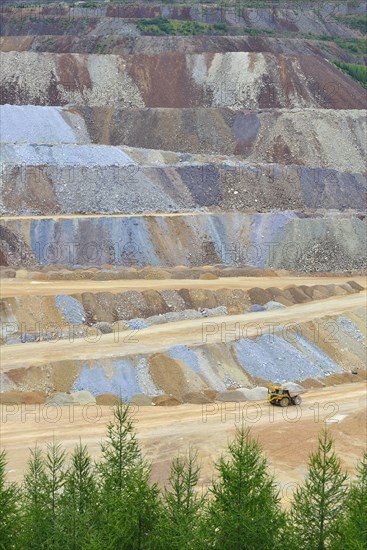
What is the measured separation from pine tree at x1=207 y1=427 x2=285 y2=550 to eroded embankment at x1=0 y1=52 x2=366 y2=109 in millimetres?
51863

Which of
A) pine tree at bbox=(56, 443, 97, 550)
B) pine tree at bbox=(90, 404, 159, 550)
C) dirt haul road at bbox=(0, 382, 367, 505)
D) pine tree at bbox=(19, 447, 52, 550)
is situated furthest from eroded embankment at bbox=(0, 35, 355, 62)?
pine tree at bbox=(19, 447, 52, 550)

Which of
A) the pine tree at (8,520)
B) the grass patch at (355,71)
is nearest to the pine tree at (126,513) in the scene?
the pine tree at (8,520)

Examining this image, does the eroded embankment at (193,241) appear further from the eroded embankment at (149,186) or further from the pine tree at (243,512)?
the pine tree at (243,512)

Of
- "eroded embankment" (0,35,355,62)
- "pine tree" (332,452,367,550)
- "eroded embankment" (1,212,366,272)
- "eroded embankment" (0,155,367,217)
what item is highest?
"eroded embankment" (0,35,355,62)

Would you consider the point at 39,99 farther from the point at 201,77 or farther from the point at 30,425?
the point at 30,425

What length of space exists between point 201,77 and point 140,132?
412 inches

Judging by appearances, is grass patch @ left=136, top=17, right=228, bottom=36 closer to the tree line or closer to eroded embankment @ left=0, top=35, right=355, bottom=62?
eroded embankment @ left=0, top=35, right=355, bottom=62

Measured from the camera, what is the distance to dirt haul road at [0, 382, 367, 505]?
80.3 feet

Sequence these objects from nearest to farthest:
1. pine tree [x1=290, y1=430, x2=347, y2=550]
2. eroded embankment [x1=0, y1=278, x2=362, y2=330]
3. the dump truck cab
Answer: pine tree [x1=290, y1=430, x2=347, y2=550] < the dump truck cab < eroded embankment [x1=0, y1=278, x2=362, y2=330]

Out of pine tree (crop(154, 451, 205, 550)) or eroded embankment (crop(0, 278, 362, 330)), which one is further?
eroded embankment (crop(0, 278, 362, 330))

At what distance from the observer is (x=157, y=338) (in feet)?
105

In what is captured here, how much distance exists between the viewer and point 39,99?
6303 centimetres

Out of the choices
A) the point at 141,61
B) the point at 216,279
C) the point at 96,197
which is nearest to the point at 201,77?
the point at 141,61

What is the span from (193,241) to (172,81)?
23.9 m
